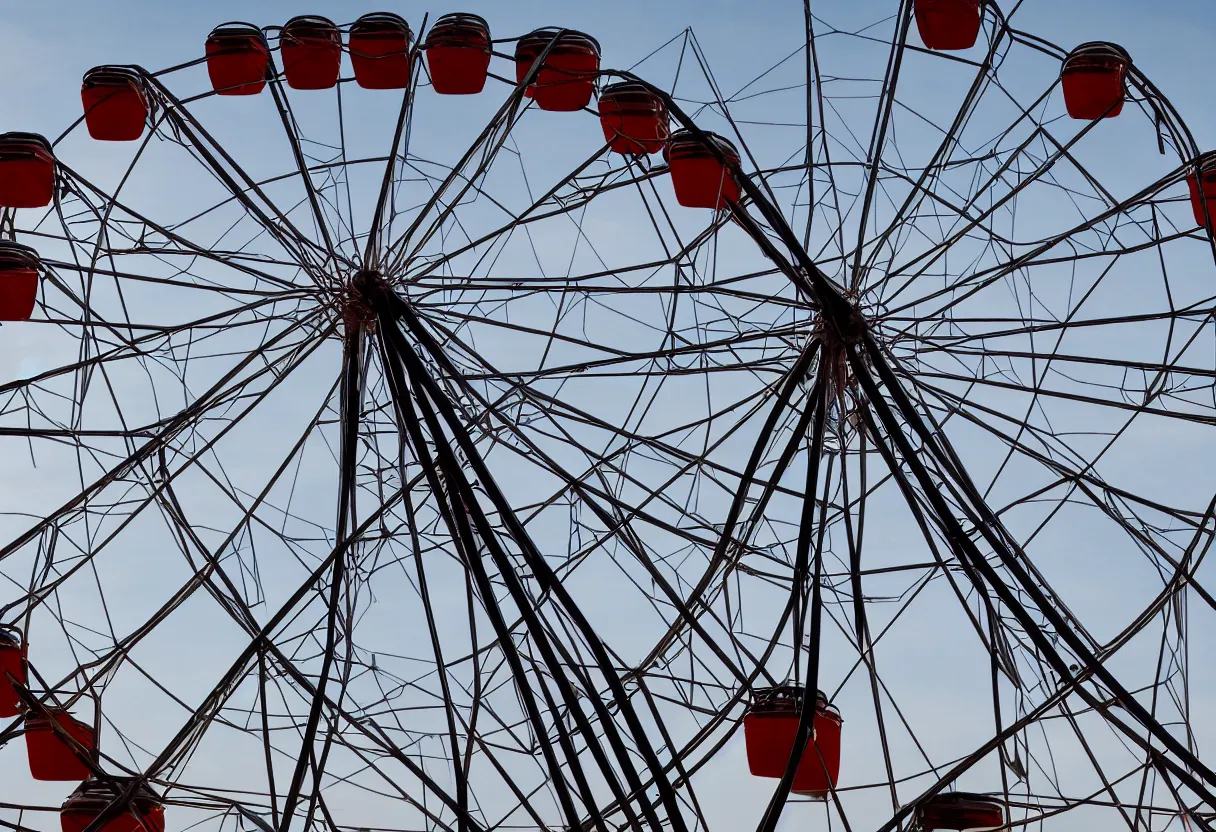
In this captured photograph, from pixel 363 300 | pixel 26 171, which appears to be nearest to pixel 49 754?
pixel 363 300

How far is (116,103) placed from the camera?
1617cm

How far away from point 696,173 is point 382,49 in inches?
164

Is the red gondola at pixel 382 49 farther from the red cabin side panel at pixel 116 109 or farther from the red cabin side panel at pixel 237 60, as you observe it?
the red cabin side panel at pixel 116 109

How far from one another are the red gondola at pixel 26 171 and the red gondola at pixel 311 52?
8.34 ft

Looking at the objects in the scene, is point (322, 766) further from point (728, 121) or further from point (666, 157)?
point (728, 121)

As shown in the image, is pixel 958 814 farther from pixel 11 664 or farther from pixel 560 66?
pixel 11 664

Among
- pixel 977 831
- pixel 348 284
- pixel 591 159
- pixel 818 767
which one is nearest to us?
pixel 977 831

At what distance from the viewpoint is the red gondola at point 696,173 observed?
13797 mm

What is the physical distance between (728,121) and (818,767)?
618 cm

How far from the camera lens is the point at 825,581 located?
14531mm

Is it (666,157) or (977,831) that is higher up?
(666,157)

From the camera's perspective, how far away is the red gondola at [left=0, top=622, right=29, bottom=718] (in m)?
15.3

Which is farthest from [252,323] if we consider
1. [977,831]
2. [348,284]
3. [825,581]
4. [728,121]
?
[977,831]

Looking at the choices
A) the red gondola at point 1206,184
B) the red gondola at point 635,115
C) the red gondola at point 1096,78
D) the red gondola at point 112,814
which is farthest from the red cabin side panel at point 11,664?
the red gondola at point 1206,184
